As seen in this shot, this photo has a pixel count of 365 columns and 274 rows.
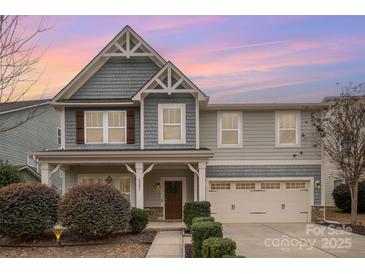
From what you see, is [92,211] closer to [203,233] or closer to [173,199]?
[203,233]

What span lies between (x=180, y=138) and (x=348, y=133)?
7.08 meters

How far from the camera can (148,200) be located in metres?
21.3

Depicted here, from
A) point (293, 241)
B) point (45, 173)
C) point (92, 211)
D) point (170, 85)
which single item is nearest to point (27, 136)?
point (45, 173)

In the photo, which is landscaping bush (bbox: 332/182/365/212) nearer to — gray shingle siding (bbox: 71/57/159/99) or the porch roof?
the porch roof

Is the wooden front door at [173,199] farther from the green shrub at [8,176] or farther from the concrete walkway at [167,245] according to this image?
the green shrub at [8,176]

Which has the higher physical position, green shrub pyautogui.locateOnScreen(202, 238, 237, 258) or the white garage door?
green shrub pyautogui.locateOnScreen(202, 238, 237, 258)

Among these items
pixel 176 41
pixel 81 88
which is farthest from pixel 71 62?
pixel 176 41

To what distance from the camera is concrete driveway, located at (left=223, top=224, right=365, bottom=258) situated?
1255cm

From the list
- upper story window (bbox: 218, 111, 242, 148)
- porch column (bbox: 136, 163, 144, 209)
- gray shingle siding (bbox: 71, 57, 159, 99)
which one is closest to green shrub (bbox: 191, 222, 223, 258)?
porch column (bbox: 136, 163, 144, 209)

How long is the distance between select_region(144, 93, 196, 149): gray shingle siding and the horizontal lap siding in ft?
3.97

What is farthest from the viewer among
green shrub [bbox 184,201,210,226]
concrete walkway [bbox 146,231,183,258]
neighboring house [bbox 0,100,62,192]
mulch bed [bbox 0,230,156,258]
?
neighboring house [bbox 0,100,62,192]

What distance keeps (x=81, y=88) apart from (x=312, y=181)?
11.2 m

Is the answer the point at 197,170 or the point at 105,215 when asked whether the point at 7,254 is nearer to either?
the point at 105,215

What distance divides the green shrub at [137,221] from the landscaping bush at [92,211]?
120 centimetres
